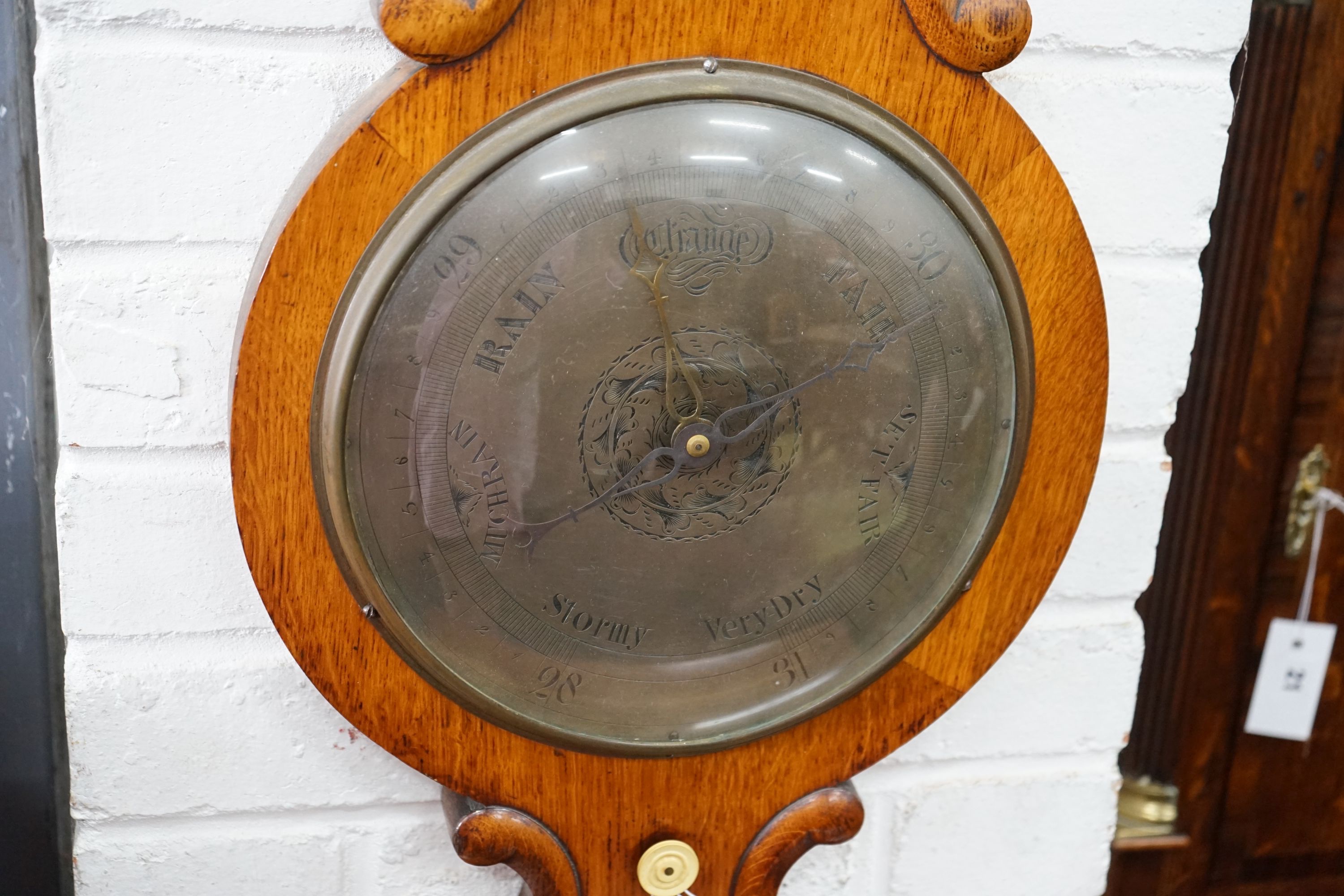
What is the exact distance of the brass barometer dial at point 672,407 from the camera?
446 millimetres

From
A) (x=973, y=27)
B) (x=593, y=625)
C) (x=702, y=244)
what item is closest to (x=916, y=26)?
(x=973, y=27)

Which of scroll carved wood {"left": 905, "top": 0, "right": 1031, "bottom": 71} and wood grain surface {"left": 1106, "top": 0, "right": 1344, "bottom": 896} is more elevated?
scroll carved wood {"left": 905, "top": 0, "right": 1031, "bottom": 71}

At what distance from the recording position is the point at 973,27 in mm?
471

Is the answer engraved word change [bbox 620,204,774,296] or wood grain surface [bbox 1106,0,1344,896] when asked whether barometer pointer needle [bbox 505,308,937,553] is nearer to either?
engraved word change [bbox 620,204,774,296]

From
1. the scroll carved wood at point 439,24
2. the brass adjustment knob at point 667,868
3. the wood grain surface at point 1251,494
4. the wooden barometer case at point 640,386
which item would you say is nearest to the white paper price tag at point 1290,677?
the wood grain surface at point 1251,494

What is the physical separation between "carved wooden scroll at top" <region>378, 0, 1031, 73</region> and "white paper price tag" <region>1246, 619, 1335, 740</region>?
59 centimetres

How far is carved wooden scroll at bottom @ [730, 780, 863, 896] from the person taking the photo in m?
0.56

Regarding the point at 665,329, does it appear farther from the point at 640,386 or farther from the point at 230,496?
the point at 230,496

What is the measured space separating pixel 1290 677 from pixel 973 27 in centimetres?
65

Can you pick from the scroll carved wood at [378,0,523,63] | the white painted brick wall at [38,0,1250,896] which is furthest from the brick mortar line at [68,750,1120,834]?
the scroll carved wood at [378,0,523,63]

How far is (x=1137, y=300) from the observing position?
0.65 m

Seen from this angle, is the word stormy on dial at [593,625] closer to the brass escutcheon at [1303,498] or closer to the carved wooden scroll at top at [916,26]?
the carved wooden scroll at top at [916,26]

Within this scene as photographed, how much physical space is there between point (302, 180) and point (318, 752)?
0.35m

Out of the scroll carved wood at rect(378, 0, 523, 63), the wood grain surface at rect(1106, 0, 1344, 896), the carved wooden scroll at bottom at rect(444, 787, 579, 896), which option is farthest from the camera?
the wood grain surface at rect(1106, 0, 1344, 896)
